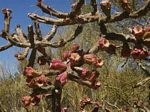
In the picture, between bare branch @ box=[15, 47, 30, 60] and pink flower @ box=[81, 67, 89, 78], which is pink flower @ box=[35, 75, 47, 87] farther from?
bare branch @ box=[15, 47, 30, 60]

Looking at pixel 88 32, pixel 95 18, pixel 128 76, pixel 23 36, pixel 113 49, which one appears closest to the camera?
pixel 113 49

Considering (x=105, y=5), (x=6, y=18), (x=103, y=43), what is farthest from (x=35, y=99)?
(x=6, y=18)

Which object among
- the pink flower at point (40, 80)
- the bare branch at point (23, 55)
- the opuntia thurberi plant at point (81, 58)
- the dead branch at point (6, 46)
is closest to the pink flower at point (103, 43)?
the opuntia thurberi plant at point (81, 58)

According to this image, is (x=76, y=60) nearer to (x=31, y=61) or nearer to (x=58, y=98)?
(x=58, y=98)

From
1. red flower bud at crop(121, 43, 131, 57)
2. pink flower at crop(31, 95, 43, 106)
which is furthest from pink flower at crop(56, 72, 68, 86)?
red flower bud at crop(121, 43, 131, 57)

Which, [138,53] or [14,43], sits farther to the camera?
[14,43]

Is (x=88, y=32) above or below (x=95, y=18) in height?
below

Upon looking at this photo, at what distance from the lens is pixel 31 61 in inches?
62.3

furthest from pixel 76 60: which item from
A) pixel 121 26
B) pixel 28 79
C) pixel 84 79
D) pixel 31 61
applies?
pixel 121 26

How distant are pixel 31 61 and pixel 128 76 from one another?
774 centimetres

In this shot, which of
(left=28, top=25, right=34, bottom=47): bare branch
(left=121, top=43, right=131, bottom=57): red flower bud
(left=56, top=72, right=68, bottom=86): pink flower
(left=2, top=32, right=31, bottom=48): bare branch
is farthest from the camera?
(left=2, top=32, right=31, bottom=48): bare branch

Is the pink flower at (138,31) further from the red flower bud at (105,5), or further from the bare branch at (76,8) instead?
the bare branch at (76,8)

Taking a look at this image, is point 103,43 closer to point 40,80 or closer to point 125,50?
point 125,50

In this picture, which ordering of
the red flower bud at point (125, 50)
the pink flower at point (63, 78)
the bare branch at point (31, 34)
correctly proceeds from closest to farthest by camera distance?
the pink flower at point (63, 78), the red flower bud at point (125, 50), the bare branch at point (31, 34)
